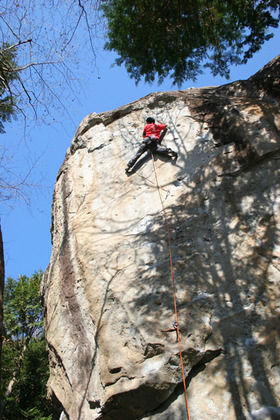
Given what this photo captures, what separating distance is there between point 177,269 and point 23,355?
9129 mm

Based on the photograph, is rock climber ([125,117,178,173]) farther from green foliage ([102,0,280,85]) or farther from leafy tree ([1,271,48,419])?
leafy tree ([1,271,48,419])

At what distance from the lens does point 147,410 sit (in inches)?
152

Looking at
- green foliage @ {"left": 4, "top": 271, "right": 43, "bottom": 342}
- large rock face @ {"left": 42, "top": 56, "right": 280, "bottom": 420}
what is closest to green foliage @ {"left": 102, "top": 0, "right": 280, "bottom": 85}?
large rock face @ {"left": 42, "top": 56, "right": 280, "bottom": 420}

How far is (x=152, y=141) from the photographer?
6648mm

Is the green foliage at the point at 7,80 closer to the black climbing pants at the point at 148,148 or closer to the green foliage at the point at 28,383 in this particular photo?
the black climbing pants at the point at 148,148

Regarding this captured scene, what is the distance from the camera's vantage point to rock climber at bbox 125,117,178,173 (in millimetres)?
6516

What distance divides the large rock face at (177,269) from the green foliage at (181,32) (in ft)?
2.64

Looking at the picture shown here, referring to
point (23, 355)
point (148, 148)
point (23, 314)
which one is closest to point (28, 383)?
point (23, 355)

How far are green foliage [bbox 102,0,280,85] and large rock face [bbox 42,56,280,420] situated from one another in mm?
805

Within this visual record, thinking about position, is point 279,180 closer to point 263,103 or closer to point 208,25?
point 263,103

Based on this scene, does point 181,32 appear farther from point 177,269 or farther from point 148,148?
point 177,269

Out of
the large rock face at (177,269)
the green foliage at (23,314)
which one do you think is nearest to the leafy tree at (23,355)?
the green foliage at (23,314)

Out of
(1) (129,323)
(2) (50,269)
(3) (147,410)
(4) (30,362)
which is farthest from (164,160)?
(4) (30,362)

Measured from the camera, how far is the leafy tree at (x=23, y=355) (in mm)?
10766
